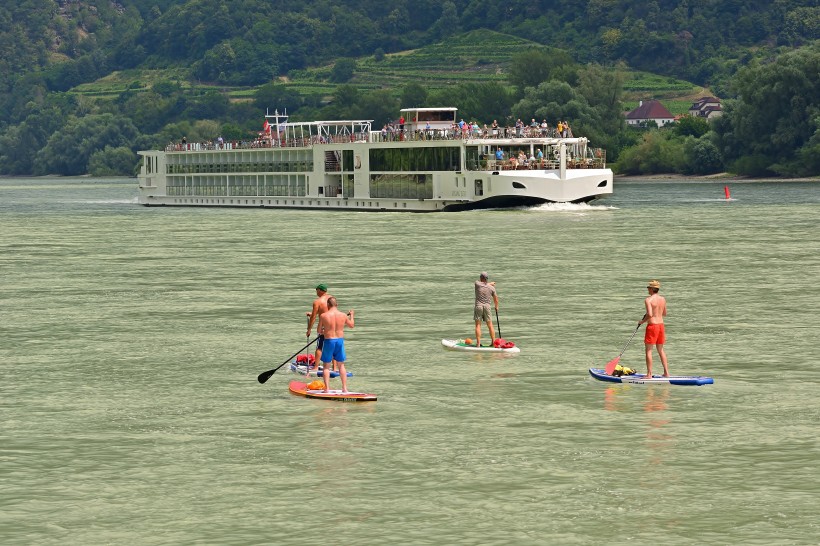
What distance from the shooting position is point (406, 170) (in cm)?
11950

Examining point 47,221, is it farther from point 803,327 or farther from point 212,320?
point 803,327

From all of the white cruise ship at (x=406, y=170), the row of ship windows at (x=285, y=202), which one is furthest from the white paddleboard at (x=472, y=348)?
the row of ship windows at (x=285, y=202)

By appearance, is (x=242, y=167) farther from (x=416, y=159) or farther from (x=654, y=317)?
(x=654, y=317)

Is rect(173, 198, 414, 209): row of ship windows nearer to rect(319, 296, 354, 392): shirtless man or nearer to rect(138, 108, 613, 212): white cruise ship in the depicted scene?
rect(138, 108, 613, 212): white cruise ship

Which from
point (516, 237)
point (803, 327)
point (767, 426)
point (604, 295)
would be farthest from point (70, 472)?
point (516, 237)

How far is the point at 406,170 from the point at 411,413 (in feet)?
289

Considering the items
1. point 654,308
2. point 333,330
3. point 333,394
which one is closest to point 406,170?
point 654,308

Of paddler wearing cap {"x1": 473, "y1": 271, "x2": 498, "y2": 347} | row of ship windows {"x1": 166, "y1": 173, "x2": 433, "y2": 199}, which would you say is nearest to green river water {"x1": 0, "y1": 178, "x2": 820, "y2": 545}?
paddler wearing cap {"x1": 473, "y1": 271, "x2": 498, "y2": 347}

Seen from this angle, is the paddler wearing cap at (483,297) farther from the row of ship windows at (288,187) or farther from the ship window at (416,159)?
the row of ship windows at (288,187)

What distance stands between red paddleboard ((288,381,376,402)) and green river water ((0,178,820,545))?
0.67ft

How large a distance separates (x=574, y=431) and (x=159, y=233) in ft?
241

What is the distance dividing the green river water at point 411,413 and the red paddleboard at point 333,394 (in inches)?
8.0

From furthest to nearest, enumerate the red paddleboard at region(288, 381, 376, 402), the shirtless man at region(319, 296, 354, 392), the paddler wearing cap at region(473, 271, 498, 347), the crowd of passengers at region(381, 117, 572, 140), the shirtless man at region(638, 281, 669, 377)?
the crowd of passengers at region(381, 117, 572, 140), the paddler wearing cap at region(473, 271, 498, 347), the shirtless man at region(638, 281, 669, 377), the red paddleboard at region(288, 381, 376, 402), the shirtless man at region(319, 296, 354, 392)

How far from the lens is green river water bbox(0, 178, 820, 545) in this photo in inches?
961
